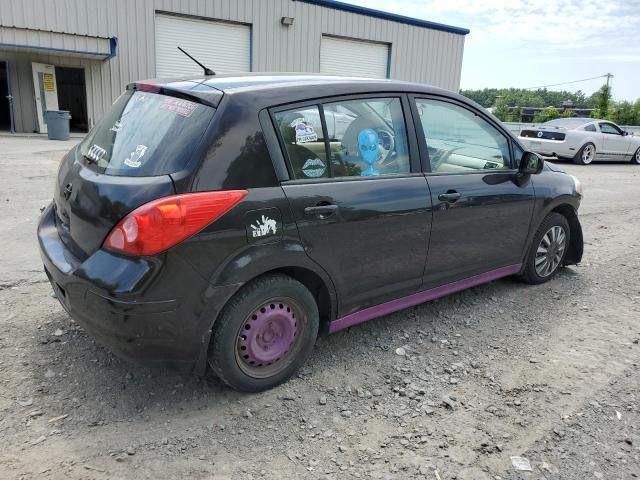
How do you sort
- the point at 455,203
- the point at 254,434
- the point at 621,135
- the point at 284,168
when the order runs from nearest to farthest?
the point at 254,434 → the point at 284,168 → the point at 455,203 → the point at 621,135

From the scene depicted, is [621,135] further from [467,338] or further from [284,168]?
[284,168]

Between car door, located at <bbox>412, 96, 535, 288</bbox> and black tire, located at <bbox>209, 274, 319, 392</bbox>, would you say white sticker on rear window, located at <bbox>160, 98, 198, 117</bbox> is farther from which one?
car door, located at <bbox>412, 96, 535, 288</bbox>

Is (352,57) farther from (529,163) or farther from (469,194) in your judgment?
(469,194)

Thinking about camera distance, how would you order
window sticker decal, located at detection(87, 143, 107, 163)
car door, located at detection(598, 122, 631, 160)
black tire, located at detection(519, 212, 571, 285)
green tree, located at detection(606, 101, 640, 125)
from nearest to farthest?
window sticker decal, located at detection(87, 143, 107, 163)
black tire, located at detection(519, 212, 571, 285)
car door, located at detection(598, 122, 631, 160)
green tree, located at detection(606, 101, 640, 125)

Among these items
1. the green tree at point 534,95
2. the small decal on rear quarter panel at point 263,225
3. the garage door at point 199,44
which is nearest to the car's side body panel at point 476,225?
the small decal on rear quarter panel at point 263,225

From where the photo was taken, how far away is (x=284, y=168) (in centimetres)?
286

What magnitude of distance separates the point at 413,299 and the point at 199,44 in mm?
16875

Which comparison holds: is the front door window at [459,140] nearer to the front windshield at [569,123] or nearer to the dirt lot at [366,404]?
the dirt lot at [366,404]

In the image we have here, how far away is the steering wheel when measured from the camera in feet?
11.0

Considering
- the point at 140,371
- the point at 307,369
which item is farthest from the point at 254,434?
the point at 140,371

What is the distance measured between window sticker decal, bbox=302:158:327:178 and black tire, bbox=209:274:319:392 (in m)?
0.59

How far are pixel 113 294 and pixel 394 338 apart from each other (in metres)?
1.97

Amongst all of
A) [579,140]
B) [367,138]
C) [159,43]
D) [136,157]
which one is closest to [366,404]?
[367,138]

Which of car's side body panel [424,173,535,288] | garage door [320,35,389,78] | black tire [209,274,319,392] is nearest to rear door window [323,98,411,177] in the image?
car's side body panel [424,173,535,288]
